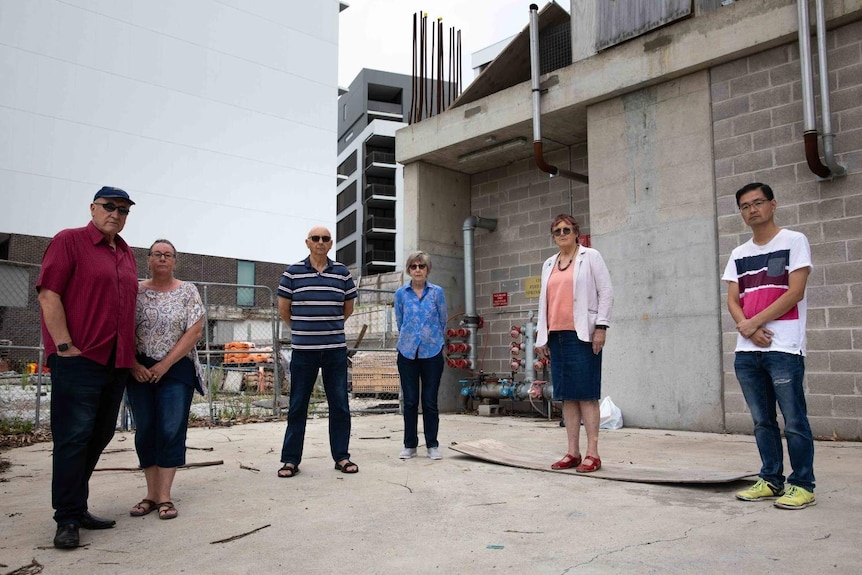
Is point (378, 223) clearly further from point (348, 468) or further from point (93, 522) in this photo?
point (93, 522)

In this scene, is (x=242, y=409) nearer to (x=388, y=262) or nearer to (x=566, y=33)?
(x=566, y=33)

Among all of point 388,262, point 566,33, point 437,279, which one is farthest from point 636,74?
point 388,262

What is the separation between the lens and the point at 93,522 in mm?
3246

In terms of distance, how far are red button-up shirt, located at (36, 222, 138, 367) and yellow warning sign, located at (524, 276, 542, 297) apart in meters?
7.08

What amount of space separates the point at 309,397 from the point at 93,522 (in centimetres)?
173

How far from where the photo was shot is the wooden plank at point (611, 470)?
159 inches

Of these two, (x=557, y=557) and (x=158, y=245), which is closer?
(x=557, y=557)

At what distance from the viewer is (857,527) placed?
3004mm

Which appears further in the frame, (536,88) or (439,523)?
(536,88)

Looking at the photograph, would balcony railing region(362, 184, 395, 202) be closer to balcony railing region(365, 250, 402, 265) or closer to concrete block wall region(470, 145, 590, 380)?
balcony railing region(365, 250, 402, 265)

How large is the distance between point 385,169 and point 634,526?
45.9 m

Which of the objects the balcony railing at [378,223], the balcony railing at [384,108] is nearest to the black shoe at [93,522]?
the balcony railing at [378,223]

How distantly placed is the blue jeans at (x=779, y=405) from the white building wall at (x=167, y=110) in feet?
81.2

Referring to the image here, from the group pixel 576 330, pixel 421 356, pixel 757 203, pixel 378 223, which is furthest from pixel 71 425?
pixel 378 223
